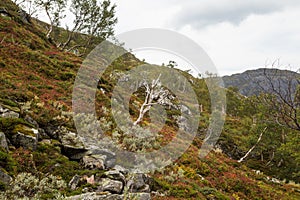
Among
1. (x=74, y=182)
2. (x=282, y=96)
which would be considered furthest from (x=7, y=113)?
(x=282, y=96)

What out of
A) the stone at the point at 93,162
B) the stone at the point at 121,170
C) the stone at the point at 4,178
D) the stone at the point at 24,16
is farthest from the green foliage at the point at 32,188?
the stone at the point at 24,16

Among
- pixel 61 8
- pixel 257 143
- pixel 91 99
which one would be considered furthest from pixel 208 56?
pixel 61 8

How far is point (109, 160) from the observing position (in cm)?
1237

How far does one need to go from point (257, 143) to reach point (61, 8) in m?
33.3

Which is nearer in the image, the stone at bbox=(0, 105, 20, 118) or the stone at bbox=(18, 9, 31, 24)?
the stone at bbox=(0, 105, 20, 118)

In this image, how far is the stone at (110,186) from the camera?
936 centimetres

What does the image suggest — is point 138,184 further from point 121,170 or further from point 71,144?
point 71,144

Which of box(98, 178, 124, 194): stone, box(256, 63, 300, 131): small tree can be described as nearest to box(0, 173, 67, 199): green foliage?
box(98, 178, 124, 194): stone

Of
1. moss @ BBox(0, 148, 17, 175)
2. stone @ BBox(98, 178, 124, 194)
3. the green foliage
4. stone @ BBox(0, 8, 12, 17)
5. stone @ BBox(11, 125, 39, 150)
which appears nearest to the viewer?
the green foliage

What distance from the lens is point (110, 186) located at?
9.52m

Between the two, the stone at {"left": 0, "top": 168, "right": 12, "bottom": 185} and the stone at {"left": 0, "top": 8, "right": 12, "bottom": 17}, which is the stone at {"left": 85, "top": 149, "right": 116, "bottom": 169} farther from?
the stone at {"left": 0, "top": 8, "right": 12, "bottom": 17}

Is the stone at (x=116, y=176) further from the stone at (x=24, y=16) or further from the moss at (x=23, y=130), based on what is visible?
the stone at (x=24, y=16)

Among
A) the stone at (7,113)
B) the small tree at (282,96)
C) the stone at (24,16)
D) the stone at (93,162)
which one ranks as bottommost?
the stone at (93,162)

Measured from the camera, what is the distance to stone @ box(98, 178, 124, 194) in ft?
30.7
